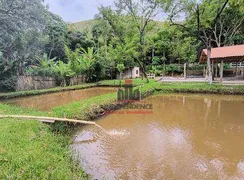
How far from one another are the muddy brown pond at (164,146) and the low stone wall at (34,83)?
8.61 metres

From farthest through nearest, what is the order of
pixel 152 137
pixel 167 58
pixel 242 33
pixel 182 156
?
1. pixel 167 58
2. pixel 242 33
3. pixel 152 137
4. pixel 182 156

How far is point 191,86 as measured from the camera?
45.1 ft

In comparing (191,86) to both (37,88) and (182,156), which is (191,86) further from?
(37,88)

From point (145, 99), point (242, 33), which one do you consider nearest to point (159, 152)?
point (145, 99)

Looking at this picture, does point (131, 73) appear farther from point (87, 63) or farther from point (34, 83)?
point (34, 83)

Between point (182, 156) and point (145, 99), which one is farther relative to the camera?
point (145, 99)

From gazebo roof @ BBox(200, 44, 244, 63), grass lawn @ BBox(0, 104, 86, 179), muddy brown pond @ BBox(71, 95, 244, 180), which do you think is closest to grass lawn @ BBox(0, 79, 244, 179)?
grass lawn @ BBox(0, 104, 86, 179)

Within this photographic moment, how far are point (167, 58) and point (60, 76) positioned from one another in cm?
1646

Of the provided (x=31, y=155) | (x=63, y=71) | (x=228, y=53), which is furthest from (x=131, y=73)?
(x=31, y=155)

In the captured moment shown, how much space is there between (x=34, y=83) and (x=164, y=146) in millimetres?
12376

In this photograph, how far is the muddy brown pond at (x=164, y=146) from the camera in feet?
12.8

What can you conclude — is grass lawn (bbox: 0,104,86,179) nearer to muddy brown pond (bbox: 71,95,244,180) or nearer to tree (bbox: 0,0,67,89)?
muddy brown pond (bbox: 71,95,244,180)

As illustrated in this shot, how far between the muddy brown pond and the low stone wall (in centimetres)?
861

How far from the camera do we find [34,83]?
48.4ft
